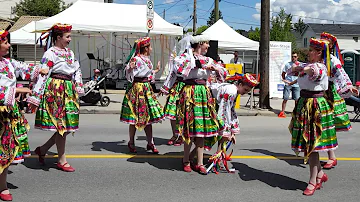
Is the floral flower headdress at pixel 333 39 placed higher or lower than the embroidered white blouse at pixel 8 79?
higher

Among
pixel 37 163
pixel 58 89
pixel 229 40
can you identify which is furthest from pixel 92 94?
pixel 229 40

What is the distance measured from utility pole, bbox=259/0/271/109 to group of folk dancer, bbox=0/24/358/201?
748 cm

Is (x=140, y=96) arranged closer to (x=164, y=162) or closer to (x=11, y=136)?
(x=164, y=162)

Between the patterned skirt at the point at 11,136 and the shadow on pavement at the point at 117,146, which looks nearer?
the patterned skirt at the point at 11,136

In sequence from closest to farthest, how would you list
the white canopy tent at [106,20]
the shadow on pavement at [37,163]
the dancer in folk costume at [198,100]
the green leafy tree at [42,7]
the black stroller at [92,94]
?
the dancer in folk costume at [198,100], the shadow on pavement at [37,163], the black stroller at [92,94], the white canopy tent at [106,20], the green leafy tree at [42,7]

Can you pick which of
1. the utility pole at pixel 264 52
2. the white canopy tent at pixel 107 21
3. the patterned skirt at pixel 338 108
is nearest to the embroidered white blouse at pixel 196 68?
the patterned skirt at pixel 338 108

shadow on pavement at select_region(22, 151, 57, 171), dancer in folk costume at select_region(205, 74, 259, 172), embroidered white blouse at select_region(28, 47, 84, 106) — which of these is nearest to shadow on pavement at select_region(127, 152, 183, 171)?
dancer in folk costume at select_region(205, 74, 259, 172)

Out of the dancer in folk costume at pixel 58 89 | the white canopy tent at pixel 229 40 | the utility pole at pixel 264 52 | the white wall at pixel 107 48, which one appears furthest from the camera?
the white wall at pixel 107 48

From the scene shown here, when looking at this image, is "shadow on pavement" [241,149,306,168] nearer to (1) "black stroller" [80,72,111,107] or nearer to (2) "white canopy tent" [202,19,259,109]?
(1) "black stroller" [80,72,111,107]

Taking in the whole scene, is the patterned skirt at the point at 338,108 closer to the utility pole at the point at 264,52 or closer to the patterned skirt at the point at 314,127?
the patterned skirt at the point at 314,127

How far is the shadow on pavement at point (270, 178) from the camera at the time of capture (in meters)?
5.75

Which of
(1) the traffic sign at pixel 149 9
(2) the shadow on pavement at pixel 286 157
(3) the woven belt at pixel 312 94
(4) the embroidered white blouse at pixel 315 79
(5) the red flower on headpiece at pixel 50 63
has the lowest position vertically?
(2) the shadow on pavement at pixel 286 157

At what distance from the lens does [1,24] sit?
3628cm

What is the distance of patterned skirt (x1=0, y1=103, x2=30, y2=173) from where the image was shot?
472cm
